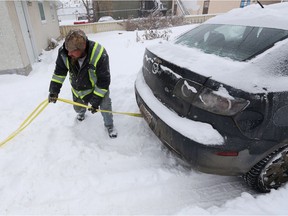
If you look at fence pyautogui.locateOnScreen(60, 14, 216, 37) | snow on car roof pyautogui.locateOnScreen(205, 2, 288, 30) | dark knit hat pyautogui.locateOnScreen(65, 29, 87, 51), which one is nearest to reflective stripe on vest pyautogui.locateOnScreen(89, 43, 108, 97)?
dark knit hat pyautogui.locateOnScreen(65, 29, 87, 51)

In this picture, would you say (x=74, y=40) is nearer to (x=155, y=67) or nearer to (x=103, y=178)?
(x=155, y=67)

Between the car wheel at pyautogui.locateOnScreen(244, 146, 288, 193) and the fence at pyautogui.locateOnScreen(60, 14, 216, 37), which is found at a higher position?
the car wheel at pyautogui.locateOnScreen(244, 146, 288, 193)

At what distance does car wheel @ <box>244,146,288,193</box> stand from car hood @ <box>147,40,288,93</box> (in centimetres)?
60

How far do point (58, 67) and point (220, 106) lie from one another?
6.16ft

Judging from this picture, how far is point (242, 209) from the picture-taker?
74.8 inches

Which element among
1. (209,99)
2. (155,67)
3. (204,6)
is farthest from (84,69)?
(204,6)

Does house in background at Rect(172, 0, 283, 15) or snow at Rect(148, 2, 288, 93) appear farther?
house in background at Rect(172, 0, 283, 15)

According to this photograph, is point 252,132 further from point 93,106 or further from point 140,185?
point 93,106

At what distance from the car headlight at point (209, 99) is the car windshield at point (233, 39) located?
48 centimetres

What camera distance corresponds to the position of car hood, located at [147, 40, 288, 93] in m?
1.64

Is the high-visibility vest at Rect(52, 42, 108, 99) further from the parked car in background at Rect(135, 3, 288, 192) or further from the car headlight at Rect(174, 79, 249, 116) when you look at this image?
the car headlight at Rect(174, 79, 249, 116)

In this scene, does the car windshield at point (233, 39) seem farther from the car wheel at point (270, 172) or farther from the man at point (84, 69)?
the man at point (84, 69)

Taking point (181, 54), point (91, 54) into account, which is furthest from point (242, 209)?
point (91, 54)

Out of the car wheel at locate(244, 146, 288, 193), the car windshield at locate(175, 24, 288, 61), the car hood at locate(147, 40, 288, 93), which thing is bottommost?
the car wheel at locate(244, 146, 288, 193)
